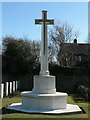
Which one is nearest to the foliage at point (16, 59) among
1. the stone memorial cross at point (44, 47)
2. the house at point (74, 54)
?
the house at point (74, 54)

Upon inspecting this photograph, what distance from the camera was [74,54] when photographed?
3155 centimetres

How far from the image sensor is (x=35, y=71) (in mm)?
21969

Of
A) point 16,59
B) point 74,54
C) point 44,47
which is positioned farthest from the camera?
point 74,54

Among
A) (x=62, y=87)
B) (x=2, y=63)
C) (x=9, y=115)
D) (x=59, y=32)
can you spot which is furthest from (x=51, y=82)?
(x=59, y=32)

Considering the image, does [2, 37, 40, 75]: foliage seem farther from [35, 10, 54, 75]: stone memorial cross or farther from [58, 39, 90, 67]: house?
[35, 10, 54, 75]: stone memorial cross

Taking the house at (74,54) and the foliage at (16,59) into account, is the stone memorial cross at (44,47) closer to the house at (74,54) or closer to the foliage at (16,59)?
the foliage at (16,59)

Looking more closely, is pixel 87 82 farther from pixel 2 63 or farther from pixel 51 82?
pixel 51 82

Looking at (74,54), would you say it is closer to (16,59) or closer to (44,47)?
(16,59)

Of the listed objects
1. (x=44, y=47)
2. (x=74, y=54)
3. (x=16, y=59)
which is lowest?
(x=16, y=59)

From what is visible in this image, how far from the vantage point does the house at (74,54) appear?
26.6 m

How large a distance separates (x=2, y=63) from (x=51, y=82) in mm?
13523

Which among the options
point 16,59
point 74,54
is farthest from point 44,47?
point 74,54

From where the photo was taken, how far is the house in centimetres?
2656

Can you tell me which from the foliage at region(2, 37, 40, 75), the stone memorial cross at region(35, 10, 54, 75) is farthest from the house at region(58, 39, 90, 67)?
the stone memorial cross at region(35, 10, 54, 75)
